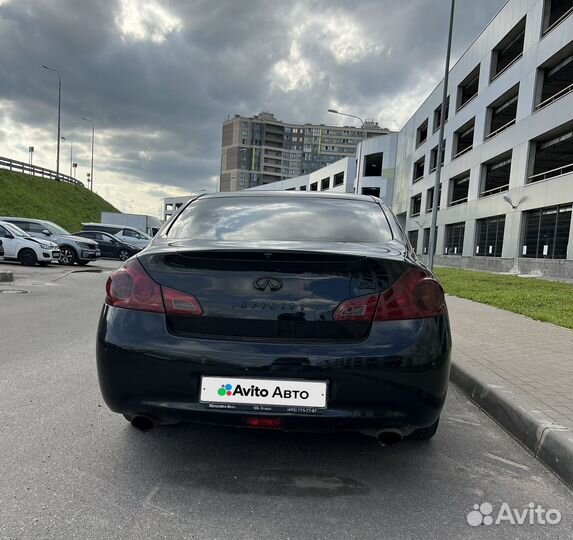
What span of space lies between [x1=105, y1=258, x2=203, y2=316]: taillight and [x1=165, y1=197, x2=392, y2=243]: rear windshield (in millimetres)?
520

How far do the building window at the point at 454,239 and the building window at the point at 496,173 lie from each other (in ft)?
9.56

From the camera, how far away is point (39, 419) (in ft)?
10.3

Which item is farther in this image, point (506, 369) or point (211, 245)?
point (506, 369)

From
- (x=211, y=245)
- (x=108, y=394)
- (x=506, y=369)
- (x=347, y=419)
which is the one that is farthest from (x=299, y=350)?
(x=506, y=369)

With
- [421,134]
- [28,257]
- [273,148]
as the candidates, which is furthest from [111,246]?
[273,148]

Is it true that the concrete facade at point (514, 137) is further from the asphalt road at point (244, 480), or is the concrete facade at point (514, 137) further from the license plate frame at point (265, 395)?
the license plate frame at point (265, 395)

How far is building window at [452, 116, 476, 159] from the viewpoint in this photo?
30266mm

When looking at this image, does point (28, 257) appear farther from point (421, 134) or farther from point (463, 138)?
point (421, 134)

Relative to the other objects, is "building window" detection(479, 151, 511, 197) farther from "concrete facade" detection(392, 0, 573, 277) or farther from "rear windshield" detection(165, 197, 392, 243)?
"rear windshield" detection(165, 197, 392, 243)

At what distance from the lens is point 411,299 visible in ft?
7.65

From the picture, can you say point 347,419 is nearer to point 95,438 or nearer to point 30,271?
point 95,438

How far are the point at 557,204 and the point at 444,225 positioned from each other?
45.5 ft

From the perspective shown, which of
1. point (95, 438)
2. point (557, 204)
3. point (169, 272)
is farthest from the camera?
point (557, 204)

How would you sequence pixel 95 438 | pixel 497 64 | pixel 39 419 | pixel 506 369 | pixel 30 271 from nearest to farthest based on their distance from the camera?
pixel 95 438 < pixel 39 419 < pixel 506 369 < pixel 30 271 < pixel 497 64
